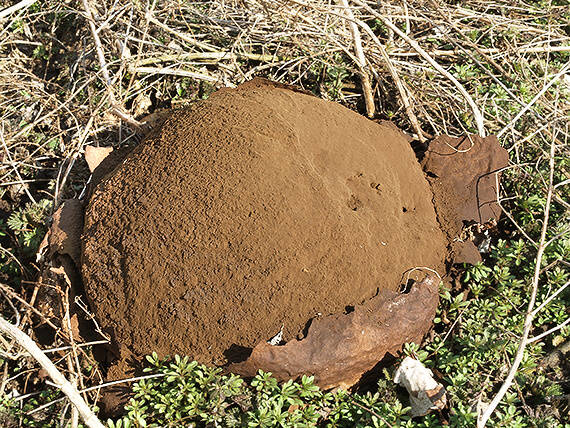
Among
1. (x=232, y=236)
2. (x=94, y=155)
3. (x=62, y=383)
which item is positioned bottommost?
(x=62, y=383)

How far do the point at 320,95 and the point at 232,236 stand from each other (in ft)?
7.18

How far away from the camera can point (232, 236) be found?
248cm

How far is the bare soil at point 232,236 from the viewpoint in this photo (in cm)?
246

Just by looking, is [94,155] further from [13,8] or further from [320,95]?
[320,95]

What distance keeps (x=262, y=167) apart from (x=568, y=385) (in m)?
1.94

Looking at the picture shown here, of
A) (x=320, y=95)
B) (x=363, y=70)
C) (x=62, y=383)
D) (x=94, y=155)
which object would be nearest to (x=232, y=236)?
(x=62, y=383)

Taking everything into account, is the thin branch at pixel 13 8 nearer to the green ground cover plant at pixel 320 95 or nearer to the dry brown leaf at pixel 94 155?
the green ground cover plant at pixel 320 95

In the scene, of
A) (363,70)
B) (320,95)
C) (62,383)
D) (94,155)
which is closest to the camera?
(62,383)

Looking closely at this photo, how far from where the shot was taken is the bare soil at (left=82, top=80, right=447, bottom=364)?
8.07 feet

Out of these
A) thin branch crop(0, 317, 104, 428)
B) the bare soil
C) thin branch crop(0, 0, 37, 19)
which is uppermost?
thin branch crop(0, 0, 37, 19)

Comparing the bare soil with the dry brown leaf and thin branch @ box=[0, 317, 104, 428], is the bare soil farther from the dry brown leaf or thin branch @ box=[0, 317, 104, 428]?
the dry brown leaf

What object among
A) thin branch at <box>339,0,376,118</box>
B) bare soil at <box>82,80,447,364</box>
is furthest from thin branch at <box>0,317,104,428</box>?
thin branch at <box>339,0,376,118</box>

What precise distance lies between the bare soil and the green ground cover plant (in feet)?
0.74

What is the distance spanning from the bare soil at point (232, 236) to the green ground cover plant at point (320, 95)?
8.9 inches
